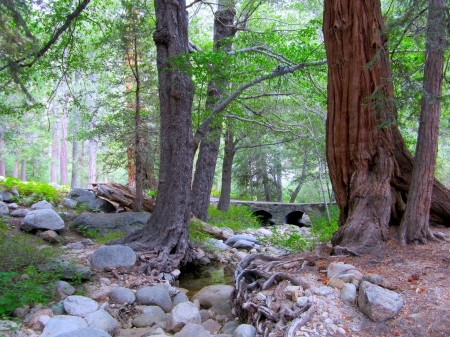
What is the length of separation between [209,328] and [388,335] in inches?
83.1

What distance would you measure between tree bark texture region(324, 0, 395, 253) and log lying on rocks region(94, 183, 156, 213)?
6.54m

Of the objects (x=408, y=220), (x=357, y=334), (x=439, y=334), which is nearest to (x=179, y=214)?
(x=408, y=220)

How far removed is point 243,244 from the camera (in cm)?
897

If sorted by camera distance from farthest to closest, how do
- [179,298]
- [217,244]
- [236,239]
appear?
[236,239], [217,244], [179,298]

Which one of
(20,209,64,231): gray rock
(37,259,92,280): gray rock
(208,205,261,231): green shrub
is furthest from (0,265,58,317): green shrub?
(208,205,261,231): green shrub

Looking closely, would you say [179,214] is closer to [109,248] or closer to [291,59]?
[109,248]

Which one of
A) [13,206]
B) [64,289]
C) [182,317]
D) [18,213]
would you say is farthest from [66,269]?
[13,206]

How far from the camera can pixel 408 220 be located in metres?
4.52

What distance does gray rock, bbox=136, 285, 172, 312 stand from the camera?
505 centimetres

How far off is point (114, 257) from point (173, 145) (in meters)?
2.37

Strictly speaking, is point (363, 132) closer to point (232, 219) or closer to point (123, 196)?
point (123, 196)

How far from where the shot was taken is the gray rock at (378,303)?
3066mm

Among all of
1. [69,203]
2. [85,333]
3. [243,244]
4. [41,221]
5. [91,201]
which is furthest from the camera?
[91,201]

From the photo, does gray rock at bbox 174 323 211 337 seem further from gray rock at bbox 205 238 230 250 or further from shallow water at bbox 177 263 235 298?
gray rock at bbox 205 238 230 250
